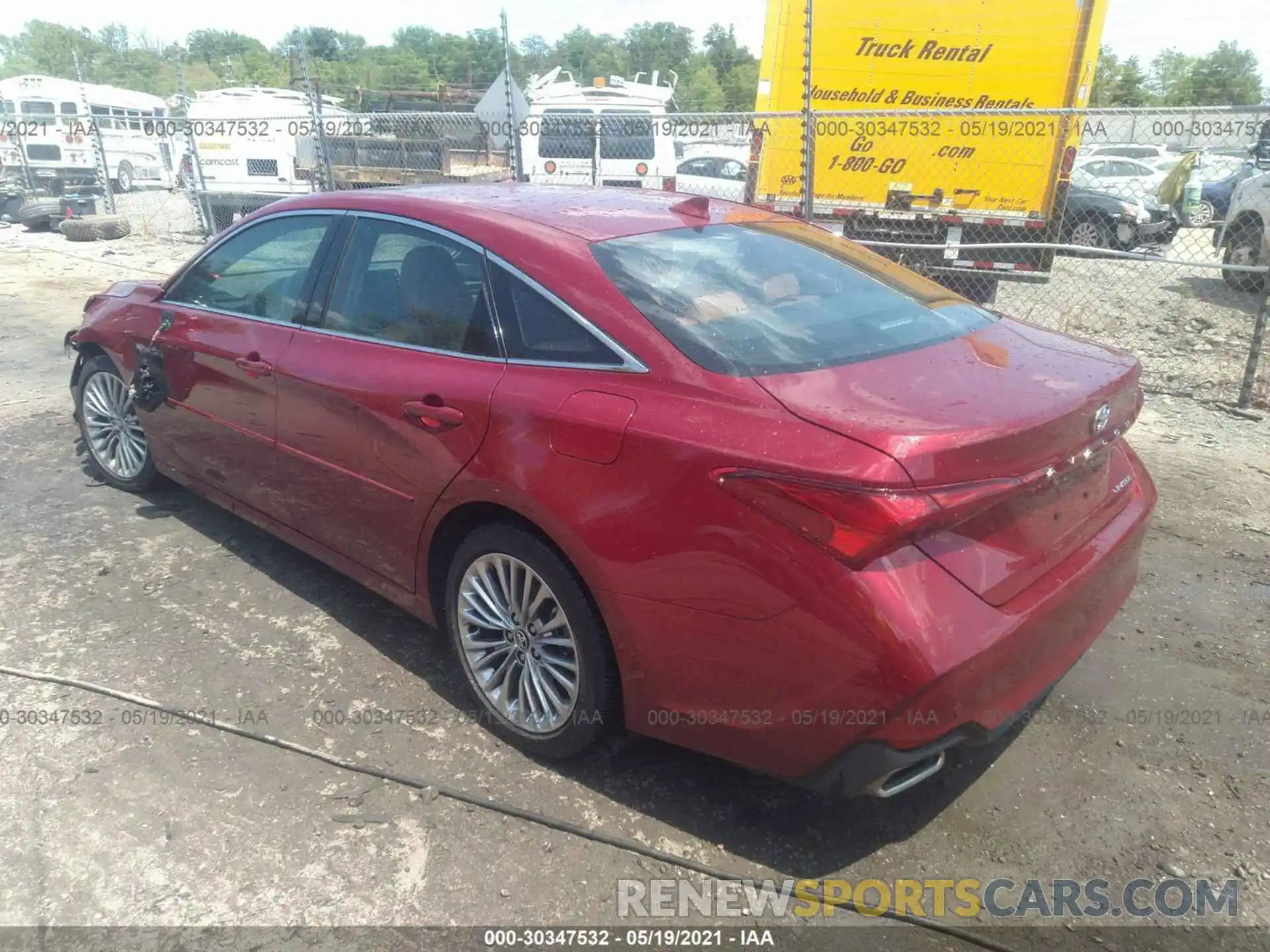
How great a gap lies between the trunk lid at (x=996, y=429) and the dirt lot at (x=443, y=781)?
2.62 feet

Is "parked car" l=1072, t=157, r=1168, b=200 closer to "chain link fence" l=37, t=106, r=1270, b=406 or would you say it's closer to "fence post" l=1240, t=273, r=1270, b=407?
"chain link fence" l=37, t=106, r=1270, b=406

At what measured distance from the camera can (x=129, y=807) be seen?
2.70m

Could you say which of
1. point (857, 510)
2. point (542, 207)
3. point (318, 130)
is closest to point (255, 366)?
point (542, 207)

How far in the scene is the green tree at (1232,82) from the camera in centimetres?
1927

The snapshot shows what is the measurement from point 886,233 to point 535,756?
9080mm

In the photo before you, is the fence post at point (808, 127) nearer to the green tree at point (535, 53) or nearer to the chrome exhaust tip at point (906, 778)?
the chrome exhaust tip at point (906, 778)

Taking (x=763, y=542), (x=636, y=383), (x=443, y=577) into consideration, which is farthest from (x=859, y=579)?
(x=443, y=577)

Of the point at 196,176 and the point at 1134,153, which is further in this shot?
the point at 1134,153

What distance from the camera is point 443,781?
9.25ft

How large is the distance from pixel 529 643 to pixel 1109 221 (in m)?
15.3

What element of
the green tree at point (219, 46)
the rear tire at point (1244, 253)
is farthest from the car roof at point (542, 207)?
the green tree at point (219, 46)

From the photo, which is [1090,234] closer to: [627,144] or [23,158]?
[627,144]

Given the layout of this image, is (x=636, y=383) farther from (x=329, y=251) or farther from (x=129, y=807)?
(x=129, y=807)

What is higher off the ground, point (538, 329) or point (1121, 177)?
point (538, 329)
